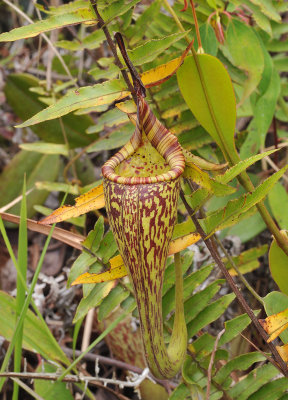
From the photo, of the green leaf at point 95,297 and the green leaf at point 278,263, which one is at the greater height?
the green leaf at point 95,297

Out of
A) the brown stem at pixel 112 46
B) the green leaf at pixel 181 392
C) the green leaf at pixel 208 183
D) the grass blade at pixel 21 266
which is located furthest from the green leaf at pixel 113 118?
the green leaf at pixel 181 392

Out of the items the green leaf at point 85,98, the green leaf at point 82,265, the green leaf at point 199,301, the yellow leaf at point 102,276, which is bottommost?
the green leaf at point 199,301

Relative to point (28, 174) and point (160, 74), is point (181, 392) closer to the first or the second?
point (160, 74)

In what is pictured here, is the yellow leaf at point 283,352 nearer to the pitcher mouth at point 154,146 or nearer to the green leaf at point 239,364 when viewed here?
the green leaf at point 239,364

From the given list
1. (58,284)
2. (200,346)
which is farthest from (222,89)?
(58,284)

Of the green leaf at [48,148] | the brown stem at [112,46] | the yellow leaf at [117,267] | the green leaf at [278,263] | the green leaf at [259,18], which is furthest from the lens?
the green leaf at [48,148]

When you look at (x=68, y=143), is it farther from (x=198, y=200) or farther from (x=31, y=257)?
(x=198, y=200)

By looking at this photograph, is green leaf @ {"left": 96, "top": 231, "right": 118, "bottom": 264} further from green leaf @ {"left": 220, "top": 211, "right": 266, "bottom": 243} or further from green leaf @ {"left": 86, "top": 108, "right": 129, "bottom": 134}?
green leaf @ {"left": 220, "top": 211, "right": 266, "bottom": 243}
